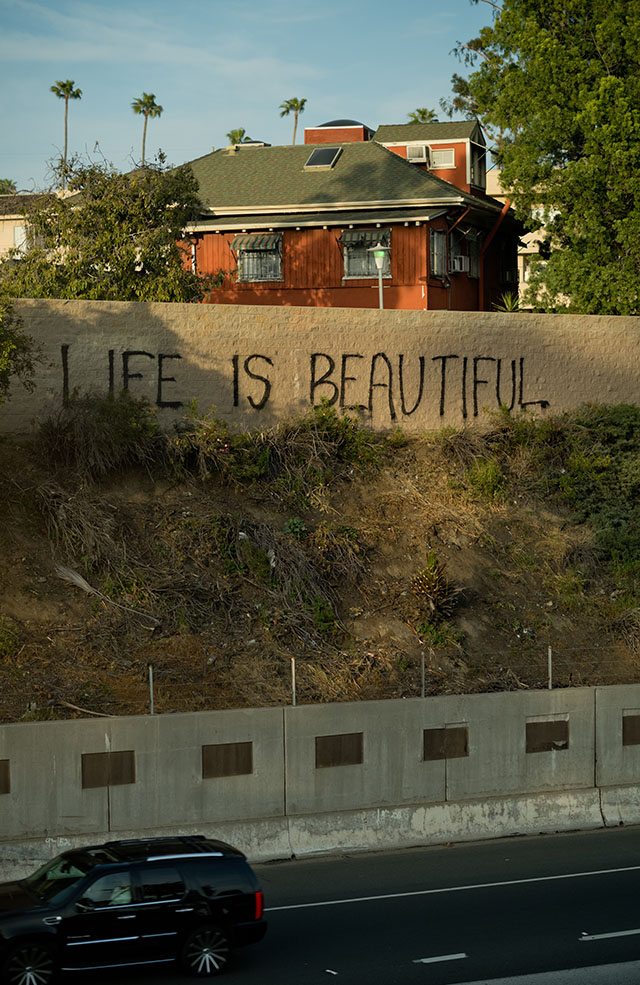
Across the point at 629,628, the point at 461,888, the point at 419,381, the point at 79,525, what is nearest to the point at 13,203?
the point at 419,381

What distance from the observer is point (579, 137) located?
3409 centimetres

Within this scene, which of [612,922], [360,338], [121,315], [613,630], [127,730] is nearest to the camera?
[612,922]

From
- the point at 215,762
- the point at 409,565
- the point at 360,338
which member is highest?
the point at 360,338

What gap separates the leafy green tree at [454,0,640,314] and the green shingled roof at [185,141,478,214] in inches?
177

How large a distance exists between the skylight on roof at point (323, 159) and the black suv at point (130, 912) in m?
33.3

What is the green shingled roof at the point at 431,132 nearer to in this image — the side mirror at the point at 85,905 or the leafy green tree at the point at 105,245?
the leafy green tree at the point at 105,245

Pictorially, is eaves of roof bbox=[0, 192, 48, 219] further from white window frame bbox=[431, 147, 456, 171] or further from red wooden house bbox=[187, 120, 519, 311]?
white window frame bbox=[431, 147, 456, 171]

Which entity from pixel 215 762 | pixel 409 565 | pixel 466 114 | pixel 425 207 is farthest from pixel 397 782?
pixel 466 114

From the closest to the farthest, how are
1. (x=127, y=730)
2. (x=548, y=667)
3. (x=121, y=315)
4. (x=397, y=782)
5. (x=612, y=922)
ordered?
(x=612, y=922) → (x=127, y=730) → (x=397, y=782) → (x=548, y=667) → (x=121, y=315)

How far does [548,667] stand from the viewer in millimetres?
20516

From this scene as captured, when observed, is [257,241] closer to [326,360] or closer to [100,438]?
[326,360]

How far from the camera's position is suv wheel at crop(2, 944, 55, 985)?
11.3 m

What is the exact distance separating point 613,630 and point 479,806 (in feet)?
19.8

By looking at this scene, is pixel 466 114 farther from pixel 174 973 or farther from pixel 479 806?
pixel 174 973
